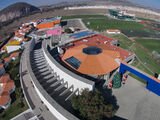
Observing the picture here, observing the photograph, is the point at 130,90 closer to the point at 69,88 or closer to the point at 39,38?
the point at 69,88

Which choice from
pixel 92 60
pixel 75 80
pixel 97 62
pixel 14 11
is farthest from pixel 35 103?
pixel 14 11

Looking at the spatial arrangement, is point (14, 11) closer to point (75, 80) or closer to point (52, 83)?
point (52, 83)

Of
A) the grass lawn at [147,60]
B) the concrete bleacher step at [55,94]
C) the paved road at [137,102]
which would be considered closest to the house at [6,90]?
the concrete bleacher step at [55,94]

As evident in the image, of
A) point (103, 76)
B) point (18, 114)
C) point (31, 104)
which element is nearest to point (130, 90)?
point (103, 76)

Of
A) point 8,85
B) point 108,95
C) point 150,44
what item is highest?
point 150,44

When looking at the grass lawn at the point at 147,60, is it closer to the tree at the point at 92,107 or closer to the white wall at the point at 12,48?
the tree at the point at 92,107

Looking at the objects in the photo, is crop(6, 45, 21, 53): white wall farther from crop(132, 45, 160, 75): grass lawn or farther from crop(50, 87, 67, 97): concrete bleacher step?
crop(132, 45, 160, 75): grass lawn
